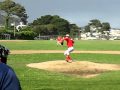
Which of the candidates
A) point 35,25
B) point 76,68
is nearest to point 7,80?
point 76,68

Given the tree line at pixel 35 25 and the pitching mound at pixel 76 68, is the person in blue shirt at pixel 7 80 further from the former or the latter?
the tree line at pixel 35 25

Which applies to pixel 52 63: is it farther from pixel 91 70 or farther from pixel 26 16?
pixel 26 16

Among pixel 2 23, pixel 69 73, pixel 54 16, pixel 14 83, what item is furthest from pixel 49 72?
pixel 54 16

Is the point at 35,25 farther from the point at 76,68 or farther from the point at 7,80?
the point at 7,80

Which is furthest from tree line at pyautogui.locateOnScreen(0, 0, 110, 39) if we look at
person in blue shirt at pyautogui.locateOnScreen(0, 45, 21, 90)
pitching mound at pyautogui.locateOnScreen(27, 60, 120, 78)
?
person in blue shirt at pyautogui.locateOnScreen(0, 45, 21, 90)

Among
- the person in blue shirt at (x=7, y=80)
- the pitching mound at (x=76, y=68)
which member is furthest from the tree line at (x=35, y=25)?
the person in blue shirt at (x=7, y=80)

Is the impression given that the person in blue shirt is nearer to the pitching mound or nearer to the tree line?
the pitching mound

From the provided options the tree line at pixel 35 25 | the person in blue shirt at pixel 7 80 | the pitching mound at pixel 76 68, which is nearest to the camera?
the person in blue shirt at pixel 7 80

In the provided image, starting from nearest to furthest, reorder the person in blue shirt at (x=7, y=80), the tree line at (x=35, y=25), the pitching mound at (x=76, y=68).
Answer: the person in blue shirt at (x=7, y=80) < the pitching mound at (x=76, y=68) < the tree line at (x=35, y=25)

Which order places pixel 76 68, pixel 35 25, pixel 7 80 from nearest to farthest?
pixel 7 80 → pixel 76 68 → pixel 35 25

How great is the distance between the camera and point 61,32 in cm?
17425

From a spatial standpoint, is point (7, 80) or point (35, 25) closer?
point (7, 80)

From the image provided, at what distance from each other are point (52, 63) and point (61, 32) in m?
149

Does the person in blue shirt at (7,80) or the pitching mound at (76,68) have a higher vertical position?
the person in blue shirt at (7,80)
